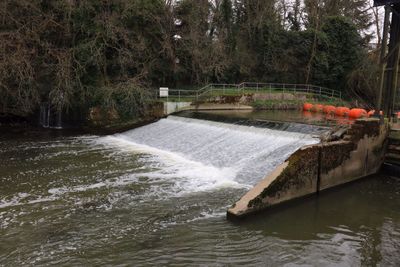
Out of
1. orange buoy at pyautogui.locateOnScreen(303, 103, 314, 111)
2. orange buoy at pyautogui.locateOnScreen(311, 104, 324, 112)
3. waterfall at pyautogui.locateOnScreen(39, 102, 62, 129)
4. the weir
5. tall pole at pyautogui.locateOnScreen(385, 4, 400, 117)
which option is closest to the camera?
the weir

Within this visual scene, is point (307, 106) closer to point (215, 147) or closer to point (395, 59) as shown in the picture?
point (395, 59)

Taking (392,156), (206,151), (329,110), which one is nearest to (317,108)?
(329,110)

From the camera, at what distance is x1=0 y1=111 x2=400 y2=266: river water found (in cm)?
637

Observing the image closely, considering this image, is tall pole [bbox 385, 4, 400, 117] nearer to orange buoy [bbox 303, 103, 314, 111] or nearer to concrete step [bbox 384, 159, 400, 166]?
concrete step [bbox 384, 159, 400, 166]

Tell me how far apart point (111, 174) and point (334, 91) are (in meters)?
27.7

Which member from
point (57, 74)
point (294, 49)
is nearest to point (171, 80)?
point (57, 74)

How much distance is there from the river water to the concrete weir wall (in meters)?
0.31

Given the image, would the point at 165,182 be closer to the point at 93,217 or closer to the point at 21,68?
the point at 93,217

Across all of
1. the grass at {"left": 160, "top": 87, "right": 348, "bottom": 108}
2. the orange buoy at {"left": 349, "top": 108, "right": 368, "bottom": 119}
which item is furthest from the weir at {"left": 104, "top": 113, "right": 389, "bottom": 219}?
the orange buoy at {"left": 349, "top": 108, "right": 368, "bottom": 119}

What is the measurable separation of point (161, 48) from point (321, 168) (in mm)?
18670

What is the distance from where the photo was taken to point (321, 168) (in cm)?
973

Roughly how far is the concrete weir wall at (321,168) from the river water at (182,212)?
1.02ft

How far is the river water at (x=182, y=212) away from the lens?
6374 mm

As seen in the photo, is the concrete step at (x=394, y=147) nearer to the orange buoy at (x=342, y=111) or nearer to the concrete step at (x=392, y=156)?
the concrete step at (x=392, y=156)
